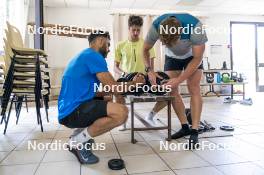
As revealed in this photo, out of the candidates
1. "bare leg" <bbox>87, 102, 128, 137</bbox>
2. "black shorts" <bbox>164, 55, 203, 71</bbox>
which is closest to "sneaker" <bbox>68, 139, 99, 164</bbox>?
"bare leg" <bbox>87, 102, 128, 137</bbox>

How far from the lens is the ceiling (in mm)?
6177

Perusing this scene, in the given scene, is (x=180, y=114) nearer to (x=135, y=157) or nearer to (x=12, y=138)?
(x=135, y=157)

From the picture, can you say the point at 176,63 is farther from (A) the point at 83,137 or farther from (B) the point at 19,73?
(B) the point at 19,73

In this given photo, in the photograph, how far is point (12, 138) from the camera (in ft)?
7.97

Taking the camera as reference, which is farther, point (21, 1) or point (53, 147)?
point (21, 1)

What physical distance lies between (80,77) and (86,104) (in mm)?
195

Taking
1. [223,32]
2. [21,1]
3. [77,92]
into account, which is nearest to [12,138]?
[77,92]

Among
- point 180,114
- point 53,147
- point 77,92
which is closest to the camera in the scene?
point 77,92

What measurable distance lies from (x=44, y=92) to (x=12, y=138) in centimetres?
67

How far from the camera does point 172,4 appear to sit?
6.40 metres

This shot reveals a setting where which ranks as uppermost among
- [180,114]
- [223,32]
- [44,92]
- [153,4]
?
[153,4]

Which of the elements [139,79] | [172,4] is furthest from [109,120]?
[172,4]

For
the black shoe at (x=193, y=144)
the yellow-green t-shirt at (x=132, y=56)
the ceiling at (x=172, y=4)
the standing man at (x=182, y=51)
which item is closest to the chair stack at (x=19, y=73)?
the yellow-green t-shirt at (x=132, y=56)

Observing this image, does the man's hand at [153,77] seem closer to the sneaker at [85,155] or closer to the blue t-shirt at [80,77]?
the blue t-shirt at [80,77]
